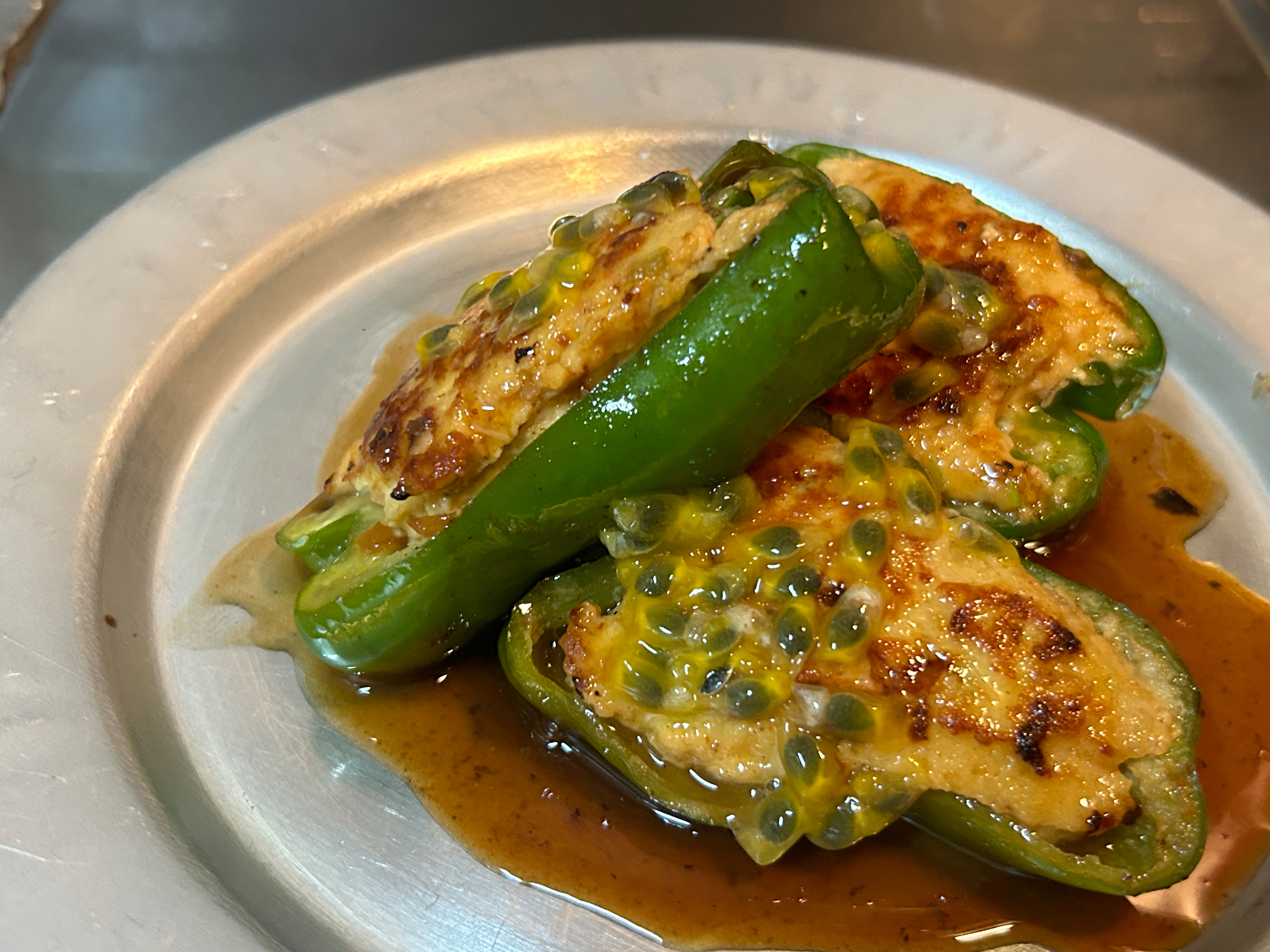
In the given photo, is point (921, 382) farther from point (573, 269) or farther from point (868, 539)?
point (573, 269)

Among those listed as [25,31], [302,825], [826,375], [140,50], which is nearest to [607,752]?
[302,825]

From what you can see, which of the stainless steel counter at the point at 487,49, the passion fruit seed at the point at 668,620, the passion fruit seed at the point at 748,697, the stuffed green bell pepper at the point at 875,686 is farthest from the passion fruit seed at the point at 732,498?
the stainless steel counter at the point at 487,49

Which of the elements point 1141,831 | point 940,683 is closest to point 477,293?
point 940,683

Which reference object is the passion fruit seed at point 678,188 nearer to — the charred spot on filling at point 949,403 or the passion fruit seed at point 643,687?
the charred spot on filling at point 949,403

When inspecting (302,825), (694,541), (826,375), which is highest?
(826,375)

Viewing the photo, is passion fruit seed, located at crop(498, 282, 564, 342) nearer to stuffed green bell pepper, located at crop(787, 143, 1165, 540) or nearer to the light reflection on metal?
stuffed green bell pepper, located at crop(787, 143, 1165, 540)

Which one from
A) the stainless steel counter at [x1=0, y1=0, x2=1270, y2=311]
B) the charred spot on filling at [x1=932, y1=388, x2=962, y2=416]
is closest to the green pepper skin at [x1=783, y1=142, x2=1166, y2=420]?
the charred spot on filling at [x1=932, y1=388, x2=962, y2=416]

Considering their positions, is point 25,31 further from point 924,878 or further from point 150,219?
point 924,878
